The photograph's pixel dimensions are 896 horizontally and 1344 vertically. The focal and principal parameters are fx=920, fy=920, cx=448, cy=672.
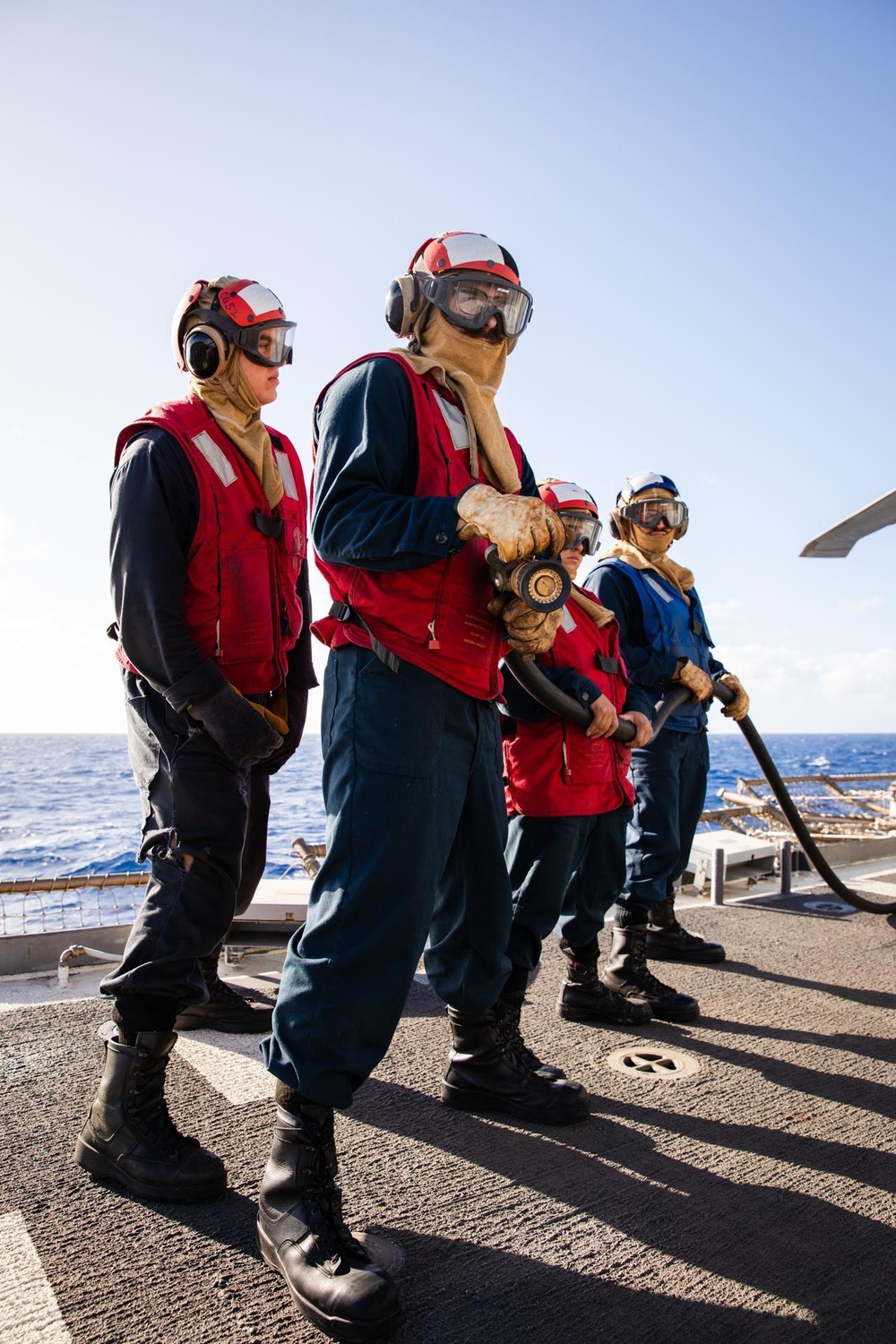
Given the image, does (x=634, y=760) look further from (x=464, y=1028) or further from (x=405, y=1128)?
(x=405, y=1128)

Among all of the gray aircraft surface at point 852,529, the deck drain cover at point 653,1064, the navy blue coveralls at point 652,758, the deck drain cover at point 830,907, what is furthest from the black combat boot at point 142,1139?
the deck drain cover at point 830,907

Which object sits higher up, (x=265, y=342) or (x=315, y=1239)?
(x=265, y=342)

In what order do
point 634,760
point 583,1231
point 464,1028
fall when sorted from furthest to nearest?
point 634,760 < point 464,1028 < point 583,1231

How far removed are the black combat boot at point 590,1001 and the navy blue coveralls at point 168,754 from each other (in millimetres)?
1501

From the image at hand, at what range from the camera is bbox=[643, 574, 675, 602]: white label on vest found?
158 inches

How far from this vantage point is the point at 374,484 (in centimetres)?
195

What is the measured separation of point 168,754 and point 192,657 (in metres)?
0.25

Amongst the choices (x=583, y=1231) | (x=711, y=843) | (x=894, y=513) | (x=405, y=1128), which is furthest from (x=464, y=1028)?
(x=711, y=843)

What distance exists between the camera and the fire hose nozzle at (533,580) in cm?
191

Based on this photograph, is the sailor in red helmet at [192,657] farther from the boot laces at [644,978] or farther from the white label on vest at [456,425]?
the boot laces at [644,978]

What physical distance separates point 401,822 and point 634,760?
2.26 metres

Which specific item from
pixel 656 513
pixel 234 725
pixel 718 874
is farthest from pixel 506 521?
pixel 718 874

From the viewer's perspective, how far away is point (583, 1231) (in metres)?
1.90

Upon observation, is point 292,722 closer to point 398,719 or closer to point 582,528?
point 398,719
